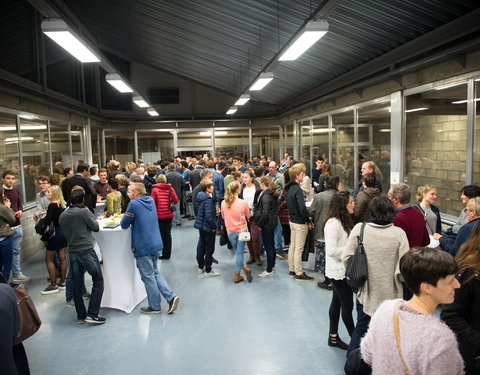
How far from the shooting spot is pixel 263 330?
14.6 feet

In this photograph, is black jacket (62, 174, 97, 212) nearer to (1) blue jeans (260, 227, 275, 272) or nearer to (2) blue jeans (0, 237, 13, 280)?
(2) blue jeans (0, 237, 13, 280)

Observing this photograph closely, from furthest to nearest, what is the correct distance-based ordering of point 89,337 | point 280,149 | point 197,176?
point 280,149 < point 197,176 < point 89,337

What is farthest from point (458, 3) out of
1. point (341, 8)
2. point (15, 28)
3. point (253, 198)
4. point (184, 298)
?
point (15, 28)

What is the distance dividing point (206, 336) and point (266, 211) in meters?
2.17

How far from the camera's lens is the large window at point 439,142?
5.46 m

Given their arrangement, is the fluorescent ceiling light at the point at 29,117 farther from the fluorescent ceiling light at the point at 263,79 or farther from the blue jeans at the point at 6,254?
the fluorescent ceiling light at the point at 263,79

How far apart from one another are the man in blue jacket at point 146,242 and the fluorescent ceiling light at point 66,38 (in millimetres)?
1902

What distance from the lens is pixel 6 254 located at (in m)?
5.50

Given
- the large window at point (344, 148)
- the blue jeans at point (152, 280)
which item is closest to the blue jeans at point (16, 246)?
the blue jeans at point (152, 280)

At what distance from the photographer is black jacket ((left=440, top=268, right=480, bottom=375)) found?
6.59 ft

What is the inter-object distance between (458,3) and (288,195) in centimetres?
310

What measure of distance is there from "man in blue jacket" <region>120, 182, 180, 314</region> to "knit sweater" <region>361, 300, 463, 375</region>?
11.6 ft

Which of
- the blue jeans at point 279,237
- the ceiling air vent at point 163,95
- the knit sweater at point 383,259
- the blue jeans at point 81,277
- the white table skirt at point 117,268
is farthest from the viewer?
the ceiling air vent at point 163,95

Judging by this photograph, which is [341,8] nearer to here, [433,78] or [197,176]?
[433,78]
